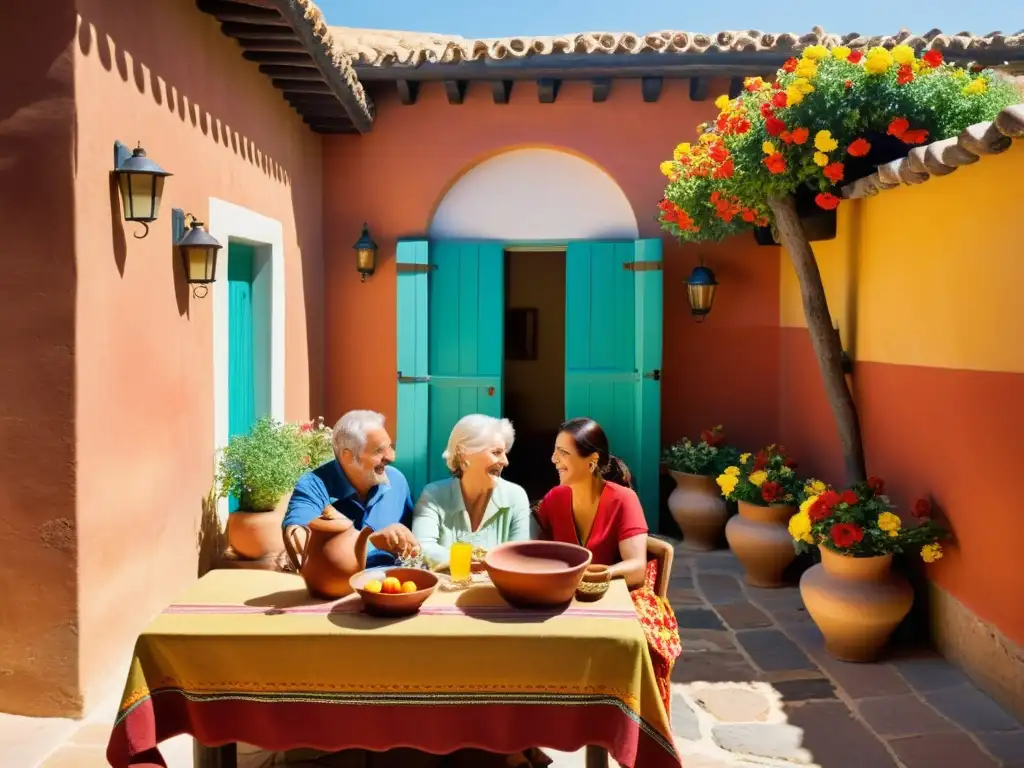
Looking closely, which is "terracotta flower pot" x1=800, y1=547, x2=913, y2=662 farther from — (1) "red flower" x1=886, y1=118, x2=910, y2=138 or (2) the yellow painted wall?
(1) "red flower" x1=886, y1=118, x2=910, y2=138

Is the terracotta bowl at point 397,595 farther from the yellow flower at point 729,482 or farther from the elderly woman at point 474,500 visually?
the yellow flower at point 729,482

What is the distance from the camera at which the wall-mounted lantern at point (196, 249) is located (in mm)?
4891

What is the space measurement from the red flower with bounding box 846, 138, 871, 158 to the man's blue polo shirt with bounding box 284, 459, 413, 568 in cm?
318

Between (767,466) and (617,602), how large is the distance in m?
3.69

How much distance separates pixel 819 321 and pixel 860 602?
6.03 ft

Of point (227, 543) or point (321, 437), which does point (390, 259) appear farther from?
point (227, 543)

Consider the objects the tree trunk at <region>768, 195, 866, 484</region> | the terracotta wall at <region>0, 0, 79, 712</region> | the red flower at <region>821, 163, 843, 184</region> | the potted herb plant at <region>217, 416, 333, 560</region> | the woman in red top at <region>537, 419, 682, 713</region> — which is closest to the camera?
the woman in red top at <region>537, 419, 682, 713</region>

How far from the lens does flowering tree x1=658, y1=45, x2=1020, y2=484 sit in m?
5.03

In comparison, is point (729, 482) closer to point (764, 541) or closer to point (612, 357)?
point (764, 541)

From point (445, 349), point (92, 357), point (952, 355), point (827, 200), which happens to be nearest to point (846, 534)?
point (952, 355)

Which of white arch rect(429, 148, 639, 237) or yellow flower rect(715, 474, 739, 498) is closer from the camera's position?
yellow flower rect(715, 474, 739, 498)

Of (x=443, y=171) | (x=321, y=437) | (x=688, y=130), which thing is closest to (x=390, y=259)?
(x=443, y=171)

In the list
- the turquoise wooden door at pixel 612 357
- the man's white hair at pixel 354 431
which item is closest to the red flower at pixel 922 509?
the man's white hair at pixel 354 431

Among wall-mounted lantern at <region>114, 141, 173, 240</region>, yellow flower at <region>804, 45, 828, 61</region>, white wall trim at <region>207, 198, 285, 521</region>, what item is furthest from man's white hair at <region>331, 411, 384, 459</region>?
yellow flower at <region>804, 45, 828, 61</region>
